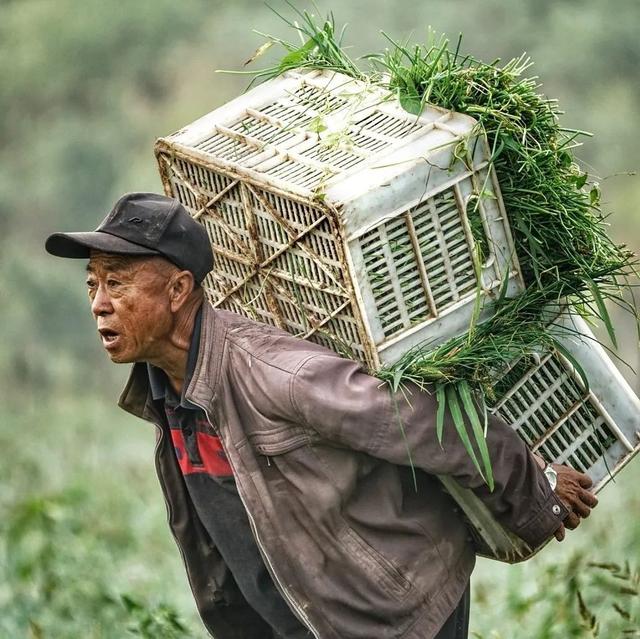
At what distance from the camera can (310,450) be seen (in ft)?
9.43

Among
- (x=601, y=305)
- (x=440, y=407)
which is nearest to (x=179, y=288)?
(x=440, y=407)

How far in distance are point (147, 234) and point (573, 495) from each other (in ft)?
3.76

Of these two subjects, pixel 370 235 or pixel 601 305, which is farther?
pixel 601 305

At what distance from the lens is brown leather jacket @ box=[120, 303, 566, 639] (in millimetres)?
2787

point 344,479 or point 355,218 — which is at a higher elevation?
point 355,218

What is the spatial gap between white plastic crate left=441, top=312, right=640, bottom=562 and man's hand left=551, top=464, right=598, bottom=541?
73 mm

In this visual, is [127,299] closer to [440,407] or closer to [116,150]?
[440,407]

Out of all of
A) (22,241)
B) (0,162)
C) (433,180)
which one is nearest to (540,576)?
(433,180)

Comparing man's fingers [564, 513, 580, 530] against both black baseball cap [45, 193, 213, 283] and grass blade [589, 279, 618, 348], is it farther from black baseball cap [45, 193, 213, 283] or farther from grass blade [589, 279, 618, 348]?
black baseball cap [45, 193, 213, 283]

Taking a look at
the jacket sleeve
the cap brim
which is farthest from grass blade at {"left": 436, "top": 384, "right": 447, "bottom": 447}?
the cap brim

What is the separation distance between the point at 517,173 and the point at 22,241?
613 cm

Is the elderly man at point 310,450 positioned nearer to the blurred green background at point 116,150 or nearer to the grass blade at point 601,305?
the grass blade at point 601,305

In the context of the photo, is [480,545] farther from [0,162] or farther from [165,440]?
[0,162]

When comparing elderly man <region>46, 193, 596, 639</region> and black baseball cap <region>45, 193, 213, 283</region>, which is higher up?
black baseball cap <region>45, 193, 213, 283</region>
